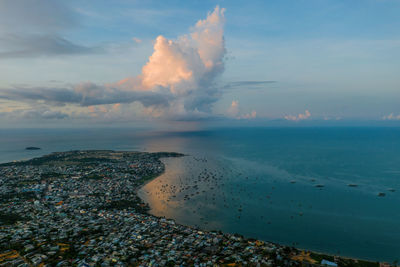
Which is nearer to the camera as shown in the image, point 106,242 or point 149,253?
point 149,253

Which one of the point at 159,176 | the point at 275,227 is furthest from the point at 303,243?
the point at 159,176

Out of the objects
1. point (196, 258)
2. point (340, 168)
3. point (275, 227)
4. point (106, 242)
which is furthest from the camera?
point (340, 168)

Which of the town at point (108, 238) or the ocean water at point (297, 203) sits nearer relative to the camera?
the town at point (108, 238)

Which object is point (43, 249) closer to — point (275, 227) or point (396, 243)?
→ point (275, 227)

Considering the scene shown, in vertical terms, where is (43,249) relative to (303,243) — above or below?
above

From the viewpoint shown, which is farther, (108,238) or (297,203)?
(297,203)

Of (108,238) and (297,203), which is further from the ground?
(108,238)

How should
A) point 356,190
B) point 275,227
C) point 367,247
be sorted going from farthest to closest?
point 356,190 → point 275,227 → point 367,247

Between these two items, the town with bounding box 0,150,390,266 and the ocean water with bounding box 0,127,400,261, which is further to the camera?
the ocean water with bounding box 0,127,400,261
